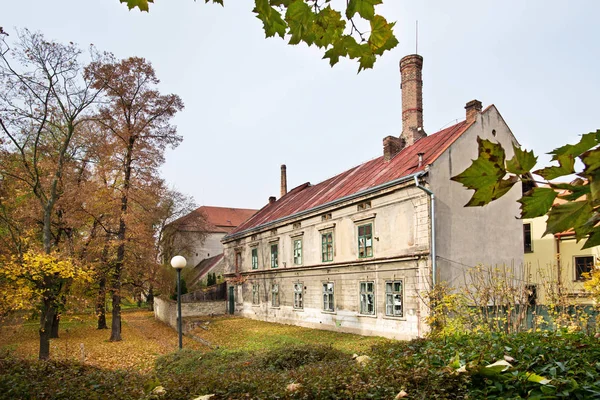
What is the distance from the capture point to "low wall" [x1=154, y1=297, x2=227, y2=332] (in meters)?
29.7

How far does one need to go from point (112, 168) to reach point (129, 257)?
201 inches

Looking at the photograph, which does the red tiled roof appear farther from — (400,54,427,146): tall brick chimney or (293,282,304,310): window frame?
(400,54,427,146): tall brick chimney

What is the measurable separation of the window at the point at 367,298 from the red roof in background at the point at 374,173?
4510 mm

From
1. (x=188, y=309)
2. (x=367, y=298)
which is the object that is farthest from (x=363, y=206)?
(x=188, y=309)

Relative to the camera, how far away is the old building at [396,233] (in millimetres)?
17609

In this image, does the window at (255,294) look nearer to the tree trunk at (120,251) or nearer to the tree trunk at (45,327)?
the tree trunk at (120,251)

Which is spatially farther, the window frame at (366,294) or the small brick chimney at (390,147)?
the small brick chimney at (390,147)

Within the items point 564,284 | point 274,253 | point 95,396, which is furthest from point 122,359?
point 564,284

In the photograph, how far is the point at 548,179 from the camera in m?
1.46

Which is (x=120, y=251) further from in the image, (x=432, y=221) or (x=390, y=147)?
(x=432, y=221)

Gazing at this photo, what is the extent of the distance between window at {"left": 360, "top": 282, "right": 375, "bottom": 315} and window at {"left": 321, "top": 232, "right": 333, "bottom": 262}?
297 centimetres

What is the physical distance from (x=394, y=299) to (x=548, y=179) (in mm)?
17836

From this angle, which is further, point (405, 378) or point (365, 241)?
point (365, 241)

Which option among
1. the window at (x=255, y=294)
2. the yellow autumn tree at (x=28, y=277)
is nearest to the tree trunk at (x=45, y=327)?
the yellow autumn tree at (x=28, y=277)
